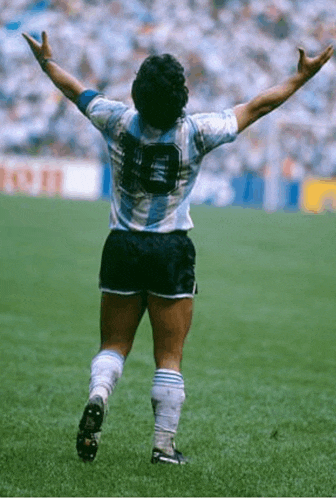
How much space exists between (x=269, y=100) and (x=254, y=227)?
13.0 meters

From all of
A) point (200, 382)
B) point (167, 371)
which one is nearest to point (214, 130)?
point (167, 371)

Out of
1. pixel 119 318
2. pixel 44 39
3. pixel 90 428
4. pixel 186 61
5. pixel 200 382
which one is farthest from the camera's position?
pixel 186 61

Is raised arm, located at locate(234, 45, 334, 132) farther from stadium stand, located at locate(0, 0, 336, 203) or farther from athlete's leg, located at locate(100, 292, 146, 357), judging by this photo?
stadium stand, located at locate(0, 0, 336, 203)

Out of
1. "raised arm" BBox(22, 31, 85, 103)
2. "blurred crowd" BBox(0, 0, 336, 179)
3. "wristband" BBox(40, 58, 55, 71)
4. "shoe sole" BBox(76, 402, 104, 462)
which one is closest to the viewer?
"shoe sole" BBox(76, 402, 104, 462)

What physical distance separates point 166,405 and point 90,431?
33 cm

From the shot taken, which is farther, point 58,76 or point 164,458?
point 58,76

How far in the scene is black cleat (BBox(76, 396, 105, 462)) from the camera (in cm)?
351

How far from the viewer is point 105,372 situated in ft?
12.3

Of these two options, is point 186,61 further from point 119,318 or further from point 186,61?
point 119,318

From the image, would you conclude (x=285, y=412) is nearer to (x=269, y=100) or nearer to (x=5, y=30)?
(x=269, y=100)

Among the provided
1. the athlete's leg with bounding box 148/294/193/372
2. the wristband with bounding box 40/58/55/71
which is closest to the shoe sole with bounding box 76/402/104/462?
the athlete's leg with bounding box 148/294/193/372

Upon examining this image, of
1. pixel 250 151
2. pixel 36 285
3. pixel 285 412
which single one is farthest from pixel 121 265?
pixel 250 151

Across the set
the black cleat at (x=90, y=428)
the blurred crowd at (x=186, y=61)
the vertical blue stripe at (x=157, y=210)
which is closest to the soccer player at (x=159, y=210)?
the vertical blue stripe at (x=157, y=210)

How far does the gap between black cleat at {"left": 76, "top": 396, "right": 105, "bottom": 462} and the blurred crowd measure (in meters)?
25.6
